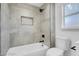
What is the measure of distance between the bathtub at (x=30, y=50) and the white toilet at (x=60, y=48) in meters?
0.11

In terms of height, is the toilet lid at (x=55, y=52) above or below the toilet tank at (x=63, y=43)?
below

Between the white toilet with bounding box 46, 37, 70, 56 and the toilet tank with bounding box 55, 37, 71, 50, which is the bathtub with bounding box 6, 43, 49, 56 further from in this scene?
the toilet tank with bounding box 55, 37, 71, 50

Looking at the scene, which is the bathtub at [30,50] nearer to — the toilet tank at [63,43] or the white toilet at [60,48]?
the white toilet at [60,48]

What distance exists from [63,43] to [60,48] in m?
0.11

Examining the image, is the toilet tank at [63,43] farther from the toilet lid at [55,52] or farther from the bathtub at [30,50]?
the bathtub at [30,50]

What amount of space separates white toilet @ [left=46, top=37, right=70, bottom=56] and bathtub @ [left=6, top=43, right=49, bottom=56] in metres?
0.11

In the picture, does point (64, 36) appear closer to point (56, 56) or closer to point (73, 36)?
point (73, 36)

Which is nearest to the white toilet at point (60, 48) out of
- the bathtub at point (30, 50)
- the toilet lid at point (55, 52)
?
the toilet lid at point (55, 52)

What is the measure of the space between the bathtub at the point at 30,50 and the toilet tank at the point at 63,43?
0.23 metres

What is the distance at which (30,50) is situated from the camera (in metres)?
1.37

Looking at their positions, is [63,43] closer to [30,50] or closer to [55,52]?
[55,52]

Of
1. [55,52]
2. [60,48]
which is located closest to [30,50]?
[55,52]

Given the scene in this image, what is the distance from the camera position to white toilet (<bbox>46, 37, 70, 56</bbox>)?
4.44ft

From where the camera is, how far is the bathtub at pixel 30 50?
1.31 meters
